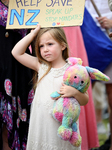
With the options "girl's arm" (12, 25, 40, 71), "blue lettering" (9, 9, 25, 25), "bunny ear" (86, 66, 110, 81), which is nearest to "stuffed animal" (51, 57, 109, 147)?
"bunny ear" (86, 66, 110, 81)

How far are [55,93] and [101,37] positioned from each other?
127cm

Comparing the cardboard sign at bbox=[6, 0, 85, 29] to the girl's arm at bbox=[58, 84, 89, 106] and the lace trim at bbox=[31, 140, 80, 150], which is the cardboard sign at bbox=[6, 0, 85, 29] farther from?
the lace trim at bbox=[31, 140, 80, 150]

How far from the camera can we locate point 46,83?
1.48m

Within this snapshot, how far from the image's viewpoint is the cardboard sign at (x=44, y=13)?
1.45 m

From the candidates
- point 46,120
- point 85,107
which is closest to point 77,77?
point 46,120

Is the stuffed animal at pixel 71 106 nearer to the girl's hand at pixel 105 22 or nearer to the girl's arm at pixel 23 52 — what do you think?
the girl's arm at pixel 23 52

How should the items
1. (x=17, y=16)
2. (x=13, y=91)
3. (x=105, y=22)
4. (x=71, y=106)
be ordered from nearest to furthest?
(x=71, y=106)
(x=17, y=16)
(x=13, y=91)
(x=105, y=22)

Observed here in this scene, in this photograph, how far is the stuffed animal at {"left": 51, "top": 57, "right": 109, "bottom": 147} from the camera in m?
1.26

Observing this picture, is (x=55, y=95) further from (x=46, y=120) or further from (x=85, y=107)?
(x=85, y=107)

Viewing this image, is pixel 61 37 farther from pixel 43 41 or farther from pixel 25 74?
pixel 25 74

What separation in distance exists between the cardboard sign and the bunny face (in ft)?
1.06

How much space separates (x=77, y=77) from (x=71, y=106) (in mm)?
179

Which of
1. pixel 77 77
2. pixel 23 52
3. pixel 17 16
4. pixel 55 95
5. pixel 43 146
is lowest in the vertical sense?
pixel 43 146

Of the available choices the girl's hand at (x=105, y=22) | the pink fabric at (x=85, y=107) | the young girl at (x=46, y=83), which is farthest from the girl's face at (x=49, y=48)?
the girl's hand at (x=105, y=22)
